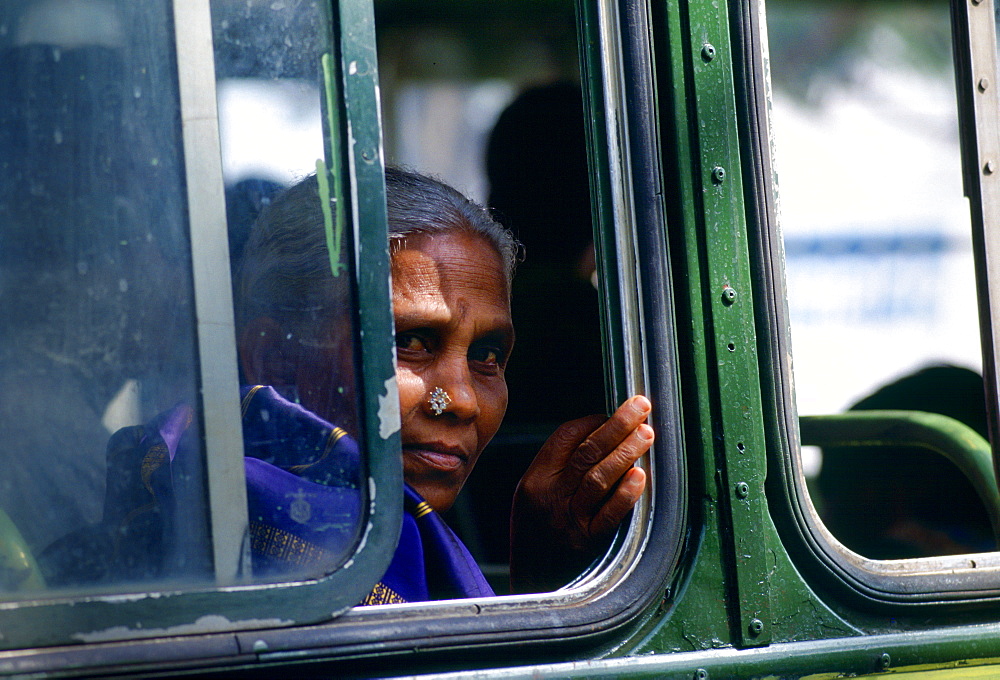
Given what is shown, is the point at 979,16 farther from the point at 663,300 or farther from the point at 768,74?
the point at 663,300

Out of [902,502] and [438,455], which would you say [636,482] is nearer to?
[438,455]

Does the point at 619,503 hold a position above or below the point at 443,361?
below

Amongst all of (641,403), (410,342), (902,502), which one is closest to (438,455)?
(410,342)

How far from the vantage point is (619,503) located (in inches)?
51.5

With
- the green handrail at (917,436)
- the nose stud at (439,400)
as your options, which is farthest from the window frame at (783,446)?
the nose stud at (439,400)

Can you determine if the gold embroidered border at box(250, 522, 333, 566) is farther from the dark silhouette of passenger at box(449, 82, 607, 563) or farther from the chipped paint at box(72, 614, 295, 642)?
the dark silhouette of passenger at box(449, 82, 607, 563)

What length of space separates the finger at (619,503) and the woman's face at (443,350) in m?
0.45

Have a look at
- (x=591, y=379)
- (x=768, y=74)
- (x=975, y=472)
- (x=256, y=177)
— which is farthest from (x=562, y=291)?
(x=256, y=177)

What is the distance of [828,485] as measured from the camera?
3.75 m

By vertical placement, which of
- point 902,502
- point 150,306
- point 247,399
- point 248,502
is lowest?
point 902,502

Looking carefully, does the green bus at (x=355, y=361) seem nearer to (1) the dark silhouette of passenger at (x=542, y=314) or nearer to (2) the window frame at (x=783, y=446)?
(2) the window frame at (x=783, y=446)

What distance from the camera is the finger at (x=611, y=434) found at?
1.23 metres

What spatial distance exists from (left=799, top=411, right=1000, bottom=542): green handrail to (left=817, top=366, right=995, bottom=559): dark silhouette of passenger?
0.92m

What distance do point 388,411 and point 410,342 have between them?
0.71 m
